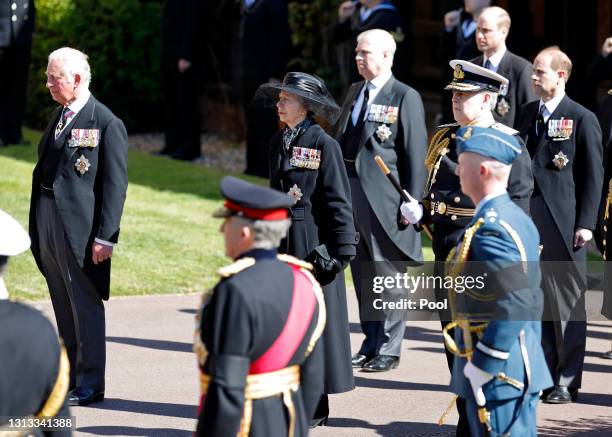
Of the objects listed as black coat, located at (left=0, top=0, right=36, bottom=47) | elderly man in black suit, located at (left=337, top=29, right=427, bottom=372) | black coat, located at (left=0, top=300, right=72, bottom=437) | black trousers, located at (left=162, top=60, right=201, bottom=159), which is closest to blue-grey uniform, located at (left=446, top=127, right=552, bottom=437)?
black coat, located at (left=0, top=300, right=72, bottom=437)

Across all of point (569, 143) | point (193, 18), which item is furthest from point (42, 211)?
point (193, 18)

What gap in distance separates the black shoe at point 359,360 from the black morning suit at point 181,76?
8073 millimetres

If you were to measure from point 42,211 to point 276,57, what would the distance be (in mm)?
7672

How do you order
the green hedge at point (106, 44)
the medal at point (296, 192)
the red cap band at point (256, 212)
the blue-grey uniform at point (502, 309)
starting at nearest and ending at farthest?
1. the red cap band at point (256, 212)
2. the blue-grey uniform at point (502, 309)
3. the medal at point (296, 192)
4. the green hedge at point (106, 44)

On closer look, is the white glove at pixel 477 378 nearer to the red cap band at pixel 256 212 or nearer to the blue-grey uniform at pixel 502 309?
the blue-grey uniform at pixel 502 309

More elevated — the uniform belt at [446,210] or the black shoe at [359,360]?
the uniform belt at [446,210]

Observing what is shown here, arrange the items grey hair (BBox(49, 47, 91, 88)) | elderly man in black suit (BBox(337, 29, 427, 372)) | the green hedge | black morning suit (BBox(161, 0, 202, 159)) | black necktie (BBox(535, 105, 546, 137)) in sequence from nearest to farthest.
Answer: grey hair (BBox(49, 47, 91, 88))
black necktie (BBox(535, 105, 546, 137))
elderly man in black suit (BBox(337, 29, 427, 372))
black morning suit (BBox(161, 0, 202, 159))
the green hedge

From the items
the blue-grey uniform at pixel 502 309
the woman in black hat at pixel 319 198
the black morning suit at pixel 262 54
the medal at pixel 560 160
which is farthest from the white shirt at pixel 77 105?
the black morning suit at pixel 262 54

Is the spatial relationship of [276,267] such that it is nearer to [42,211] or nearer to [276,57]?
[42,211]

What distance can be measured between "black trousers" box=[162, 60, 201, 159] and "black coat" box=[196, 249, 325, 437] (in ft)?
38.6

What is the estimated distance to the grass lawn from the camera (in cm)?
1084

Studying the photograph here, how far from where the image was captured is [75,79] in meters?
7.42

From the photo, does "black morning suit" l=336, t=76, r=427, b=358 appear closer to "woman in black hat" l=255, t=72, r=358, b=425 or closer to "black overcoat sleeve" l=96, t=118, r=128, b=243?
"woman in black hat" l=255, t=72, r=358, b=425

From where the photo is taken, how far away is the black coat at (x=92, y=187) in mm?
7398
